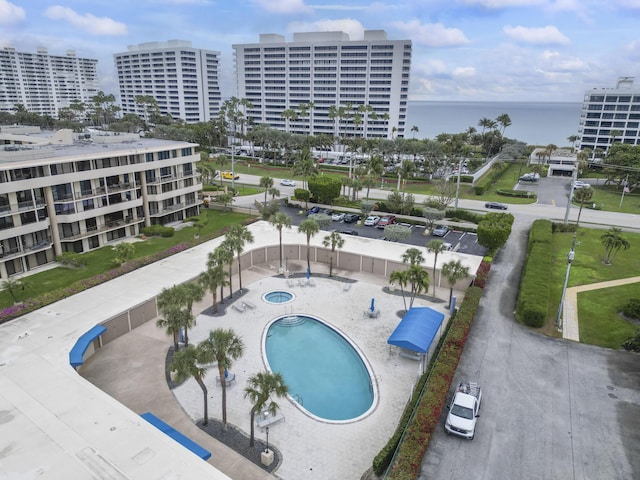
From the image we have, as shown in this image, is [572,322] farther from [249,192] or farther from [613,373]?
[249,192]

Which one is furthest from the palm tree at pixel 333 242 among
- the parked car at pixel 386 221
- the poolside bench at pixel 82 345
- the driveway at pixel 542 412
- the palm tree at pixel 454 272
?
the poolside bench at pixel 82 345

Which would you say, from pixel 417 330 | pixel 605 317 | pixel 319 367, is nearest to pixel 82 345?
pixel 319 367

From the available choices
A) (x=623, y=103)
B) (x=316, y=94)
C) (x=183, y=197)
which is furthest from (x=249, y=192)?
(x=623, y=103)

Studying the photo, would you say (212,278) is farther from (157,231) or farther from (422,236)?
(422,236)

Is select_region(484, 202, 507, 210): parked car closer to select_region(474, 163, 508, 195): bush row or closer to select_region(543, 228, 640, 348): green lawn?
select_region(474, 163, 508, 195): bush row

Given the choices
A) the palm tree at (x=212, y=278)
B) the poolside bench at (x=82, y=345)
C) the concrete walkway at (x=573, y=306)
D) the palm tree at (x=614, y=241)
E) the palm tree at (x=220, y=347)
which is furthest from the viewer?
the palm tree at (x=614, y=241)

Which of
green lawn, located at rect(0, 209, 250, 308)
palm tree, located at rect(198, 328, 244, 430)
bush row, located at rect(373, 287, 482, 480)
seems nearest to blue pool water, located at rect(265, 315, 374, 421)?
bush row, located at rect(373, 287, 482, 480)

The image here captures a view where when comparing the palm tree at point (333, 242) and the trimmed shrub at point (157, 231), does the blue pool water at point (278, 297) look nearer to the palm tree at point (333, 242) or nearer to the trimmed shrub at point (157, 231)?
the palm tree at point (333, 242)

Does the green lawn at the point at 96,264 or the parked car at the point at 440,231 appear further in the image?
the parked car at the point at 440,231
